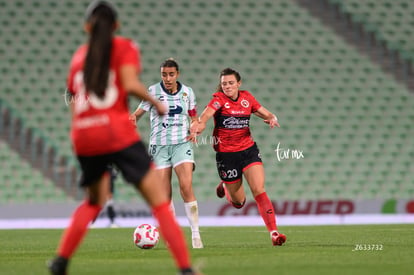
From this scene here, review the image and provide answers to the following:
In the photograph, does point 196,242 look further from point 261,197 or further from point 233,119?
point 233,119

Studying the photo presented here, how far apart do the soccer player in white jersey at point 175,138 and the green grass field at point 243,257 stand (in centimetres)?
72

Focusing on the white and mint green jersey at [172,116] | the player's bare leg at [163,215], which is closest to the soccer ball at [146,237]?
the white and mint green jersey at [172,116]

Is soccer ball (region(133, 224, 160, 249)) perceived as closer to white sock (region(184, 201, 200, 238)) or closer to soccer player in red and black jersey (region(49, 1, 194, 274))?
white sock (region(184, 201, 200, 238))

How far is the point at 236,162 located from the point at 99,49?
5.37 meters

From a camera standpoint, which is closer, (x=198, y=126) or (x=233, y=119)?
(x=198, y=126)

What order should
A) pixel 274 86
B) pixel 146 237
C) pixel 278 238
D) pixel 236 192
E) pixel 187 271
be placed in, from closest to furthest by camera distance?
pixel 187 271 → pixel 146 237 → pixel 278 238 → pixel 236 192 → pixel 274 86

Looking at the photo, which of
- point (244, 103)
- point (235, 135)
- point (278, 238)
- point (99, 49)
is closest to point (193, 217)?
point (278, 238)

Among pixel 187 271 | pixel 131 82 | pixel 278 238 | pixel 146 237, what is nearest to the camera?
pixel 187 271

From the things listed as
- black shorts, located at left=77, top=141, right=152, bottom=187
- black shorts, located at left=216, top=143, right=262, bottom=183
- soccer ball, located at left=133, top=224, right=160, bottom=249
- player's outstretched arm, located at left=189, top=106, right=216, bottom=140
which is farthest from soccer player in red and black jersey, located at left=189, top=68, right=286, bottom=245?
black shorts, located at left=77, top=141, right=152, bottom=187

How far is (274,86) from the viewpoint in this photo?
2283cm

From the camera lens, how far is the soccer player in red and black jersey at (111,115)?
5.47m

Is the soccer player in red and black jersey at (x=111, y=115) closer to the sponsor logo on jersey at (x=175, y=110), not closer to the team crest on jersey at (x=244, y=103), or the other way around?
the sponsor logo on jersey at (x=175, y=110)

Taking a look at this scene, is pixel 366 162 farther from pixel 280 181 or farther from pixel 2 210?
pixel 2 210

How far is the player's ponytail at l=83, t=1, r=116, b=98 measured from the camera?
215 inches
